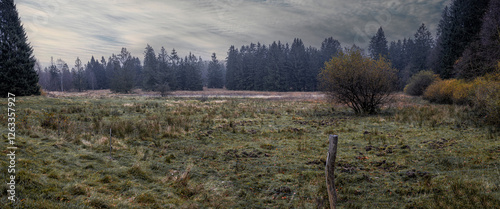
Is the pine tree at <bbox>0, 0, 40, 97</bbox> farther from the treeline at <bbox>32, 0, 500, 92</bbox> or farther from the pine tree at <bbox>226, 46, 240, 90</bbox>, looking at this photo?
the pine tree at <bbox>226, 46, 240, 90</bbox>

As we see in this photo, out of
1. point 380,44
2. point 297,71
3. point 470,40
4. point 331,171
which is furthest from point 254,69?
point 331,171

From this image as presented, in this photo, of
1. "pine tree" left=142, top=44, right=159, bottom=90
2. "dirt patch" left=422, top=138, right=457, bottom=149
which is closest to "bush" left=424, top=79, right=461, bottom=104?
"dirt patch" left=422, top=138, right=457, bottom=149

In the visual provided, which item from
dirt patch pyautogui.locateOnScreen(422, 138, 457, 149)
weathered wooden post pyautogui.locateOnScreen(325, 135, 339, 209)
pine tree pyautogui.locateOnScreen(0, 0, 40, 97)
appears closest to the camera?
weathered wooden post pyautogui.locateOnScreen(325, 135, 339, 209)

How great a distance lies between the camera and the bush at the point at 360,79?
18938 millimetres

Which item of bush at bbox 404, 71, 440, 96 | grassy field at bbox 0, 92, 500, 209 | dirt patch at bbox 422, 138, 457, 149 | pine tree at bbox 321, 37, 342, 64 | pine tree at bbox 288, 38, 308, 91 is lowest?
grassy field at bbox 0, 92, 500, 209

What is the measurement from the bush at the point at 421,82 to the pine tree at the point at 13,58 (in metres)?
56.5

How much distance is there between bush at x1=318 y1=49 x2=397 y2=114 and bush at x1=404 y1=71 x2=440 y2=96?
25.5m

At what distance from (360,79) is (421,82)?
30.1 meters

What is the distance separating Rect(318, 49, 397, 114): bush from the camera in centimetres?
1894

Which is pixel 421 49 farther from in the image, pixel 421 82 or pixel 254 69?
pixel 254 69

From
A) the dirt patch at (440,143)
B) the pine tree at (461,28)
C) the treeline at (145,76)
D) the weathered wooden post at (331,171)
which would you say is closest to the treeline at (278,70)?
the treeline at (145,76)

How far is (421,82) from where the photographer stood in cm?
4062

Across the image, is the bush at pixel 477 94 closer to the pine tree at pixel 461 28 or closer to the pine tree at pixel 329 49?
the pine tree at pixel 461 28

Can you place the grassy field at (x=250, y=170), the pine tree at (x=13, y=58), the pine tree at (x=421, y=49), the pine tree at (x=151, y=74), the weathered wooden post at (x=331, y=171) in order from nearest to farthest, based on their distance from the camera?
the weathered wooden post at (x=331, y=171)
the grassy field at (x=250, y=170)
the pine tree at (x=13, y=58)
the pine tree at (x=421, y=49)
the pine tree at (x=151, y=74)
